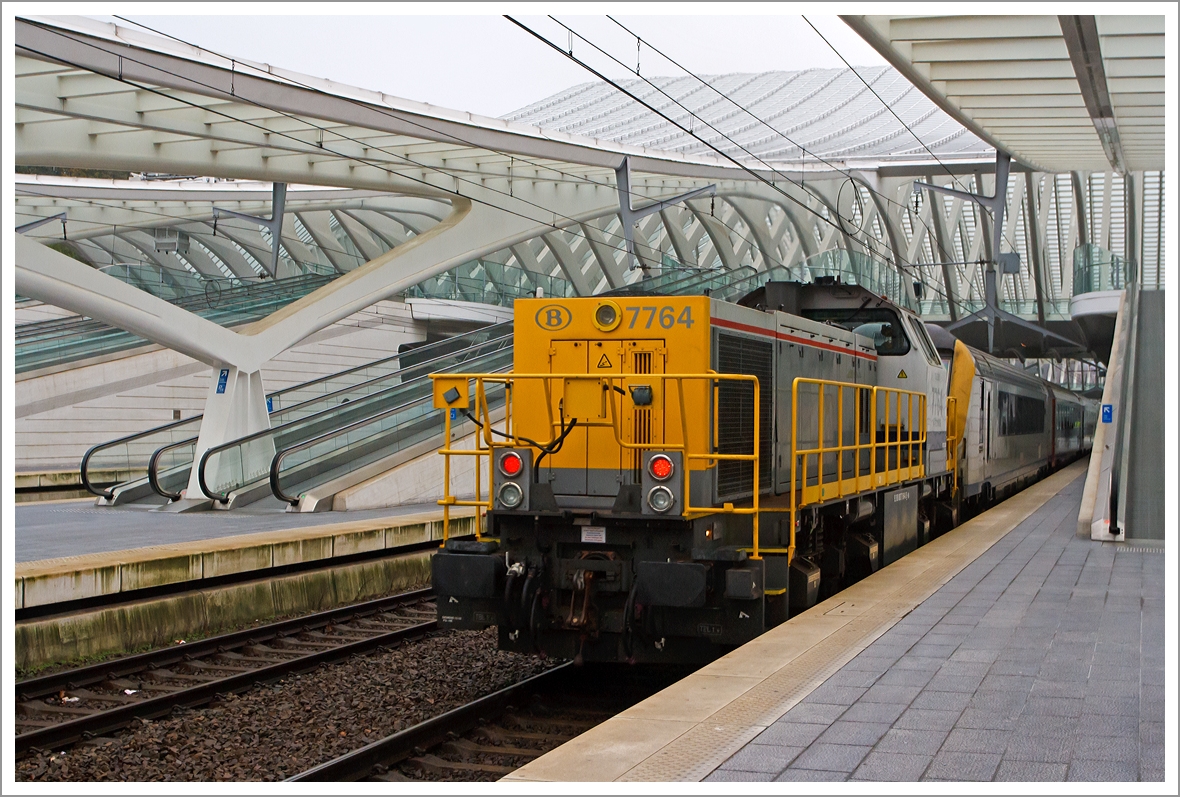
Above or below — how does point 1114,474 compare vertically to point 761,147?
below

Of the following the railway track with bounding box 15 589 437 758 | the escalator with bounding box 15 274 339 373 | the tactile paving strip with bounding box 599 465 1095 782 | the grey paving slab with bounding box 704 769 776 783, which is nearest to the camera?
the grey paving slab with bounding box 704 769 776 783

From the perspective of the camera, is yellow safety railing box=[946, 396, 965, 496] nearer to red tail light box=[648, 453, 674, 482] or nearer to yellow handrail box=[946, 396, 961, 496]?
yellow handrail box=[946, 396, 961, 496]

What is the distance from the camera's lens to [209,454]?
1734 cm

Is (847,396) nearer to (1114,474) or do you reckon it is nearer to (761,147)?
(1114,474)

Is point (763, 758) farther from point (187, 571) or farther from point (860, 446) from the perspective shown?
point (187, 571)

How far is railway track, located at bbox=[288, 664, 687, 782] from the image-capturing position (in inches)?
257

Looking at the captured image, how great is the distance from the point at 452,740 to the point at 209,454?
11583 mm

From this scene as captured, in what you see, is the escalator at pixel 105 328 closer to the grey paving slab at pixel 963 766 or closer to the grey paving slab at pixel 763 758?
the grey paving slab at pixel 763 758

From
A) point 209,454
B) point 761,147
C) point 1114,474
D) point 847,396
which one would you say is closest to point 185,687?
point 847,396

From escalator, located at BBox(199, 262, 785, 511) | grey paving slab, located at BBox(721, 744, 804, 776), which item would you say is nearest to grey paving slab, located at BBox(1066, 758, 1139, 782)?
grey paving slab, located at BBox(721, 744, 804, 776)

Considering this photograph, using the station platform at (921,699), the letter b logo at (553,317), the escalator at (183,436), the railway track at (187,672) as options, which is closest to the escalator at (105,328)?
the escalator at (183,436)

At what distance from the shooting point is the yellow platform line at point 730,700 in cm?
483

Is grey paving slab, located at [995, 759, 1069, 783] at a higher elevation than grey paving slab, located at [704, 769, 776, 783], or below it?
higher

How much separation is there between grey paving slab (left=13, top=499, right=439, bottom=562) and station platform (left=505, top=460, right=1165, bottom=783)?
819 cm
